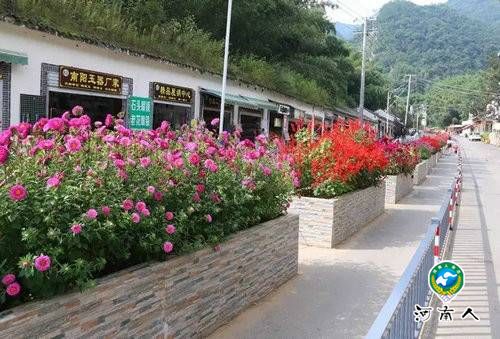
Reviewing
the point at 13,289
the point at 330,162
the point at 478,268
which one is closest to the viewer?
the point at 13,289

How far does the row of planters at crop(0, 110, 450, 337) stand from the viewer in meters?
3.13

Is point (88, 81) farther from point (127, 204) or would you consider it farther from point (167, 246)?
point (127, 204)

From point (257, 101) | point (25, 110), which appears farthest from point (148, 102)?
point (257, 101)

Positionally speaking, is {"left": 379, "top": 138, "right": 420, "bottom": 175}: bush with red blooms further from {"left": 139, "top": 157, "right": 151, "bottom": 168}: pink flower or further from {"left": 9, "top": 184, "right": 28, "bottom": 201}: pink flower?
{"left": 9, "top": 184, "right": 28, "bottom": 201}: pink flower

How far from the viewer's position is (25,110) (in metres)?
11.7

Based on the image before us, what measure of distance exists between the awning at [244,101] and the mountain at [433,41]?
108 metres

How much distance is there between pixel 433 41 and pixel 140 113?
132498mm

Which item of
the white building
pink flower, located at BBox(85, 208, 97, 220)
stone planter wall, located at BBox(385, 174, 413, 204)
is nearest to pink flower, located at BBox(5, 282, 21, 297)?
pink flower, located at BBox(85, 208, 97, 220)

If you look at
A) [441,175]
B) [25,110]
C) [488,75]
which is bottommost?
[441,175]

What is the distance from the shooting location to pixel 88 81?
525 inches

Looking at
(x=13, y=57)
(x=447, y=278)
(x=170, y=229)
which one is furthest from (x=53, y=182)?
(x=13, y=57)

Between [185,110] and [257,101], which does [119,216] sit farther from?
[257,101]

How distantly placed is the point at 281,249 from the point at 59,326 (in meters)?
3.47

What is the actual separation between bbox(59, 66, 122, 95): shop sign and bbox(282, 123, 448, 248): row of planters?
579 centimetres
